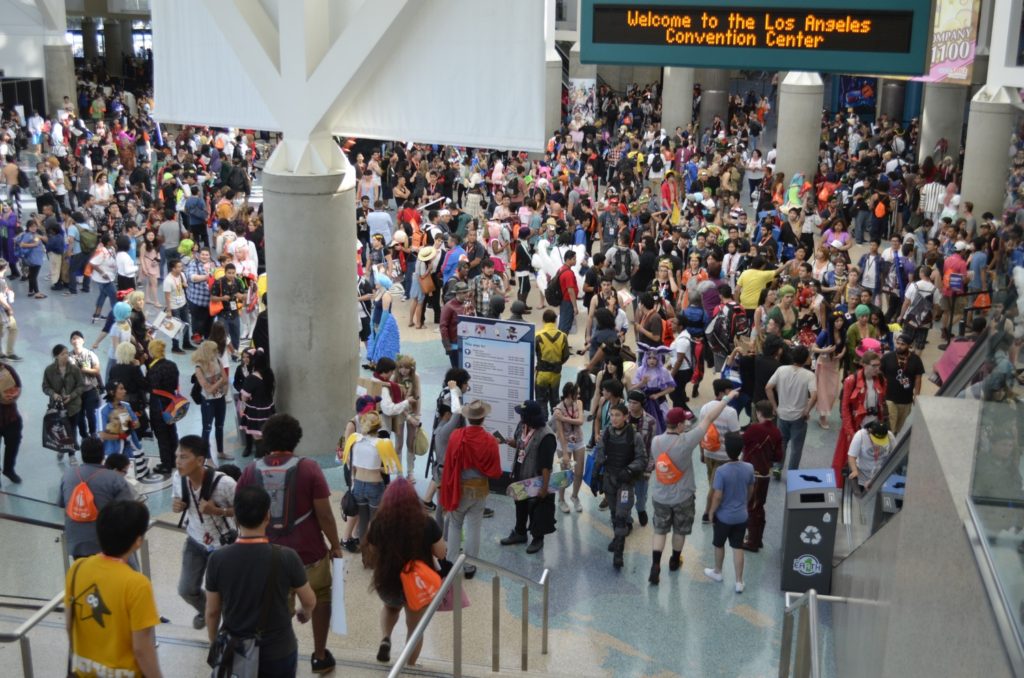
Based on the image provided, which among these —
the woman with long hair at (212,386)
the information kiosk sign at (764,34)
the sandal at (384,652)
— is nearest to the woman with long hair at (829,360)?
the information kiosk sign at (764,34)

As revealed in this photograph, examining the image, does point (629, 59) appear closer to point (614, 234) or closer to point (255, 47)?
point (255, 47)

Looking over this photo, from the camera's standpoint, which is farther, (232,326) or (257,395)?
(232,326)

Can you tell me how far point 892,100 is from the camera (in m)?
37.2

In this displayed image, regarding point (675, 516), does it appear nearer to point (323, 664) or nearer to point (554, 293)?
point (323, 664)

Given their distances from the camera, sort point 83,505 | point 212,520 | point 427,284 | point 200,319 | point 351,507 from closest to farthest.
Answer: point 212,520 → point 83,505 → point 351,507 → point 200,319 → point 427,284

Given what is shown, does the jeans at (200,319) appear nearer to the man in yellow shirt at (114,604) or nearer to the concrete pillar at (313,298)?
the concrete pillar at (313,298)

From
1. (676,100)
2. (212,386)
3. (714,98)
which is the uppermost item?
(714,98)

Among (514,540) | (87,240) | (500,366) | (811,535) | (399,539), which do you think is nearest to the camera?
(399,539)

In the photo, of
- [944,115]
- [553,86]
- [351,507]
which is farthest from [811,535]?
[553,86]

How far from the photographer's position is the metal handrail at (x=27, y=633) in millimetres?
5641

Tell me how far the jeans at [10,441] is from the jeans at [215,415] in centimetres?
168

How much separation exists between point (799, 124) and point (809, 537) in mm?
20118

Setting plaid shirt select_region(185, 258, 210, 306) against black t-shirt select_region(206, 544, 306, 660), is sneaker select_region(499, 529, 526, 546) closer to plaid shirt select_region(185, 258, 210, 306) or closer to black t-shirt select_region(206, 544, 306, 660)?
black t-shirt select_region(206, 544, 306, 660)

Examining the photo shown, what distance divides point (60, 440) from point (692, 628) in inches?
244
